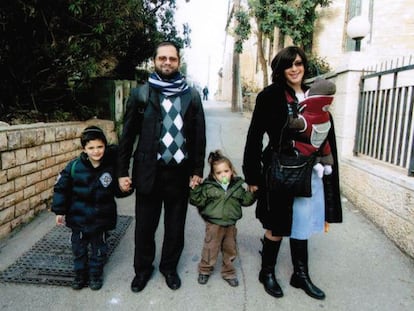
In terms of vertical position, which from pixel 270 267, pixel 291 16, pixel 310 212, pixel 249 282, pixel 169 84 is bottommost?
pixel 249 282

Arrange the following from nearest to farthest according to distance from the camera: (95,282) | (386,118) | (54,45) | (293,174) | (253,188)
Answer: (293,174), (253,188), (95,282), (386,118), (54,45)

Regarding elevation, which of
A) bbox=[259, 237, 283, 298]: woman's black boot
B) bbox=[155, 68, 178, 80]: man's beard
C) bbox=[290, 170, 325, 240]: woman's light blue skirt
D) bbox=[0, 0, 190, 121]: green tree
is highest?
bbox=[0, 0, 190, 121]: green tree

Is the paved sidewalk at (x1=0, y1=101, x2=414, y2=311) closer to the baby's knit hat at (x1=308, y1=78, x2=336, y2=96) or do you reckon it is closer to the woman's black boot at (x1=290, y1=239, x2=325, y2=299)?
the woman's black boot at (x1=290, y1=239, x2=325, y2=299)

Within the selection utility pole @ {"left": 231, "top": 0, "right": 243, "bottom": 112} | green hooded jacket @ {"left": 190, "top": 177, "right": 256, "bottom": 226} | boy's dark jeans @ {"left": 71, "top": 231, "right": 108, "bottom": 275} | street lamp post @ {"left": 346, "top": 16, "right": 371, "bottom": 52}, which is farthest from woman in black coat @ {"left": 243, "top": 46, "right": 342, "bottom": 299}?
utility pole @ {"left": 231, "top": 0, "right": 243, "bottom": 112}

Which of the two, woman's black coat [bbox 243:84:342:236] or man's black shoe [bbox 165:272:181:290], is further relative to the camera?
man's black shoe [bbox 165:272:181:290]

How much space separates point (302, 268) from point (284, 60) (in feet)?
5.26

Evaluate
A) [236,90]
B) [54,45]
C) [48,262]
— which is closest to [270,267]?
[48,262]

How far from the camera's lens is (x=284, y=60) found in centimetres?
249

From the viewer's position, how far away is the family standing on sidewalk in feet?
8.45

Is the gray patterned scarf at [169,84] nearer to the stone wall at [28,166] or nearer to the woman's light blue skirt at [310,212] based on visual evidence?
the woman's light blue skirt at [310,212]

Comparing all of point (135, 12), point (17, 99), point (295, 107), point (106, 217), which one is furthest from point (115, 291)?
point (135, 12)

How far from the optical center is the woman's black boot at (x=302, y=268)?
8.99ft

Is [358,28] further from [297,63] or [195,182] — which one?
[195,182]

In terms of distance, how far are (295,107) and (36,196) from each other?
333 centimetres
